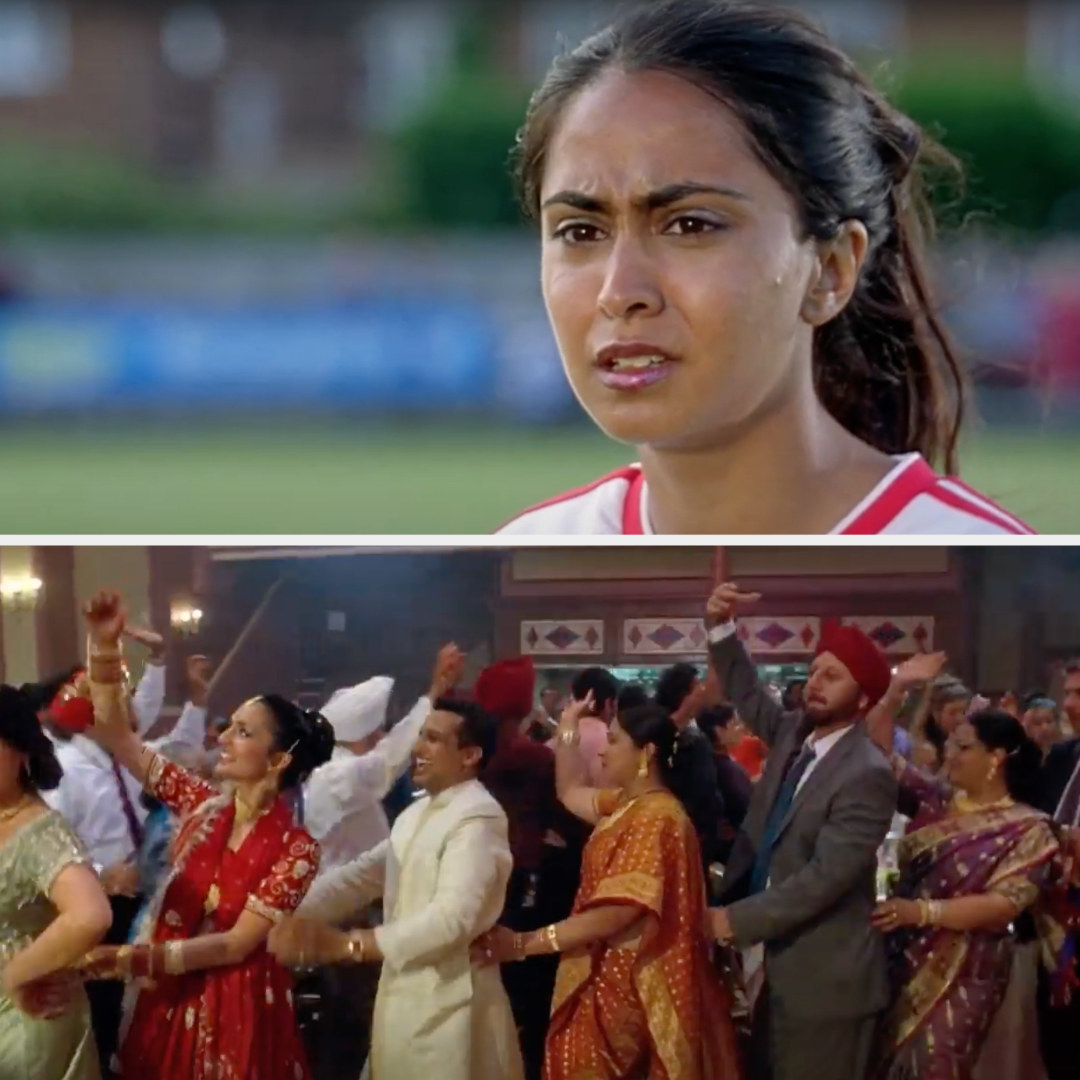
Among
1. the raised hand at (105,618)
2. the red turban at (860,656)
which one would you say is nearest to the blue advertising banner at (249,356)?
the raised hand at (105,618)

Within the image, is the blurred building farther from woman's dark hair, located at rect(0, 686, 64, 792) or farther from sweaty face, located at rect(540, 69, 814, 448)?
woman's dark hair, located at rect(0, 686, 64, 792)

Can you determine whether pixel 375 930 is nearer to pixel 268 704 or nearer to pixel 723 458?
pixel 268 704

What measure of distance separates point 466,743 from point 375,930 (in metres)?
0.30

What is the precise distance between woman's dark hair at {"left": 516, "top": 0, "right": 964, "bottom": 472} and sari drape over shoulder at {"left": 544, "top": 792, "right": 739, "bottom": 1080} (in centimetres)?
68

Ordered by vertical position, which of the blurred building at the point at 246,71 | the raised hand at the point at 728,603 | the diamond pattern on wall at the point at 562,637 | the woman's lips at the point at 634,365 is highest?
the blurred building at the point at 246,71

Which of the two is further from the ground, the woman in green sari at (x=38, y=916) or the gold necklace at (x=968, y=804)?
the gold necklace at (x=968, y=804)

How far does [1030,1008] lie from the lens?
7.91 ft

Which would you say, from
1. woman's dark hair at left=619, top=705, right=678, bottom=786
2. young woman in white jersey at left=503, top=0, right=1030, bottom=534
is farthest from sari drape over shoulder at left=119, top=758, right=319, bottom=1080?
young woman in white jersey at left=503, top=0, right=1030, bottom=534

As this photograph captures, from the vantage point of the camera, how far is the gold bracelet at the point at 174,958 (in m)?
2.41

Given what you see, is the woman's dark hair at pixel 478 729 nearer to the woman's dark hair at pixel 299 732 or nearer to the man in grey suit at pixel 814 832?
the woman's dark hair at pixel 299 732

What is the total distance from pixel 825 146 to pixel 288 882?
4.15ft

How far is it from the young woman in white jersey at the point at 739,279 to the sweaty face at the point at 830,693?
0.64 ft

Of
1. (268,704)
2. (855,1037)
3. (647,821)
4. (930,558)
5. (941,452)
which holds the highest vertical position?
(941,452)

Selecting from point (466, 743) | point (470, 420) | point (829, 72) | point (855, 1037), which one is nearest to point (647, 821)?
point (466, 743)
